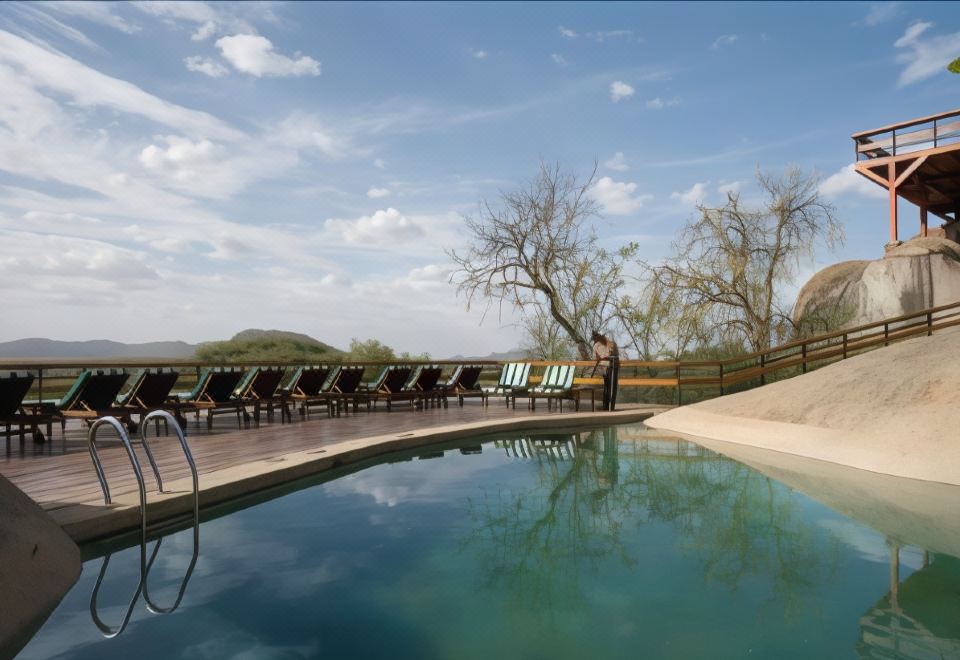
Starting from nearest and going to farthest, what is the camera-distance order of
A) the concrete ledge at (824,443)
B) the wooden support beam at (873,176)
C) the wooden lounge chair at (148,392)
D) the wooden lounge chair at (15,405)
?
the concrete ledge at (824,443), the wooden lounge chair at (15,405), the wooden lounge chair at (148,392), the wooden support beam at (873,176)

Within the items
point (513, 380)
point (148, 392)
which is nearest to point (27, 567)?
point (148, 392)

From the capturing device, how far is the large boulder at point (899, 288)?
19219 millimetres

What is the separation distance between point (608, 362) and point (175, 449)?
308 inches

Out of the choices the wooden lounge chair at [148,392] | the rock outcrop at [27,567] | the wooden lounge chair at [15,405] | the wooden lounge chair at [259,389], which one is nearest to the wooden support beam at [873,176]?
the wooden lounge chair at [259,389]

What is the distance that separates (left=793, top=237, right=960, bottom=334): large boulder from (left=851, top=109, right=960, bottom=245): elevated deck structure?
104cm

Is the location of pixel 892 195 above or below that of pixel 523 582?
above

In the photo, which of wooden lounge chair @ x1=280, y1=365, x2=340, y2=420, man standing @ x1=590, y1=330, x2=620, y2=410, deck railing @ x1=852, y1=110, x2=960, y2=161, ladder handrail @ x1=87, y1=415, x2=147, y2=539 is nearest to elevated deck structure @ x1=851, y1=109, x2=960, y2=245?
deck railing @ x1=852, y1=110, x2=960, y2=161

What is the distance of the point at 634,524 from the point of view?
6070mm

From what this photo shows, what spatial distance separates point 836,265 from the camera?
2417 cm

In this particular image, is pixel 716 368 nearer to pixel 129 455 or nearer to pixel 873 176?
→ pixel 873 176

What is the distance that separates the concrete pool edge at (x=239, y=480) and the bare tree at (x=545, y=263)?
919cm

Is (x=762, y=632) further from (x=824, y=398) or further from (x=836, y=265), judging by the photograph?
(x=836, y=265)

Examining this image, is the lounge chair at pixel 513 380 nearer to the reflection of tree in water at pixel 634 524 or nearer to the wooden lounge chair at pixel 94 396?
the reflection of tree in water at pixel 634 524

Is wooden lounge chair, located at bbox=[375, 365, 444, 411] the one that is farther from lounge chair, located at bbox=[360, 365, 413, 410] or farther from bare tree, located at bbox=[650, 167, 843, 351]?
bare tree, located at bbox=[650, 167, 843, 351]
